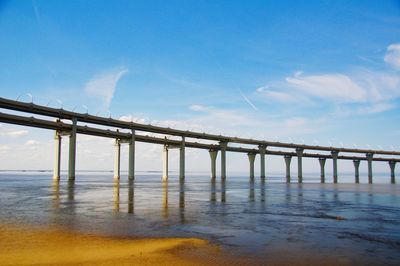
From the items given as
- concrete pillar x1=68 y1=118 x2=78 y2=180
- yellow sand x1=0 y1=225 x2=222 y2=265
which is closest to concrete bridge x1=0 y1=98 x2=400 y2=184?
concrete pillar x1=68 y1=118 x2=78 y2=180

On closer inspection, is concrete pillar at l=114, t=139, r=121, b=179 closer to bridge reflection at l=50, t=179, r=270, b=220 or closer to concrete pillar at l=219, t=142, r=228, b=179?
concrete pillar at l=219, t=142, r=228, b=179

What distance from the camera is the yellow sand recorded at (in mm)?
9781

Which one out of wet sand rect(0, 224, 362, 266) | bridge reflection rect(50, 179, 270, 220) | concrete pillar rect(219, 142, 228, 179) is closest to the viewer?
wet sand rect(0, 224, 362, 266)

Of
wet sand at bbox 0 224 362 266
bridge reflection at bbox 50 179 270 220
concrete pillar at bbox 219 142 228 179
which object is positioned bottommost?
bridge reflection at bbox 50 179 270 220

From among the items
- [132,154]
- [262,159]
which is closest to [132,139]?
[132,154]

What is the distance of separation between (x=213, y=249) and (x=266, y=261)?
205 centimetres

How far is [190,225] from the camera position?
53.7 feet

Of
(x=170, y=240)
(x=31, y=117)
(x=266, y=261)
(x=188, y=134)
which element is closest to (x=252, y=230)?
(x=170, y=240)

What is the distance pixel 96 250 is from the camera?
36.2 feet

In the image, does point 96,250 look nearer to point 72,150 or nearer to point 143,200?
point 143,200

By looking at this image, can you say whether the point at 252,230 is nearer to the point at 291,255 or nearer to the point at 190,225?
the point at 190,225

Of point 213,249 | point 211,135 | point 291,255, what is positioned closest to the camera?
point 291,255

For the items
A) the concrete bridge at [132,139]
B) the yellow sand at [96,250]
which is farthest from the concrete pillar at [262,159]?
the yellow sand at [96,250]

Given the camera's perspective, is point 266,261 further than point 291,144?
No
